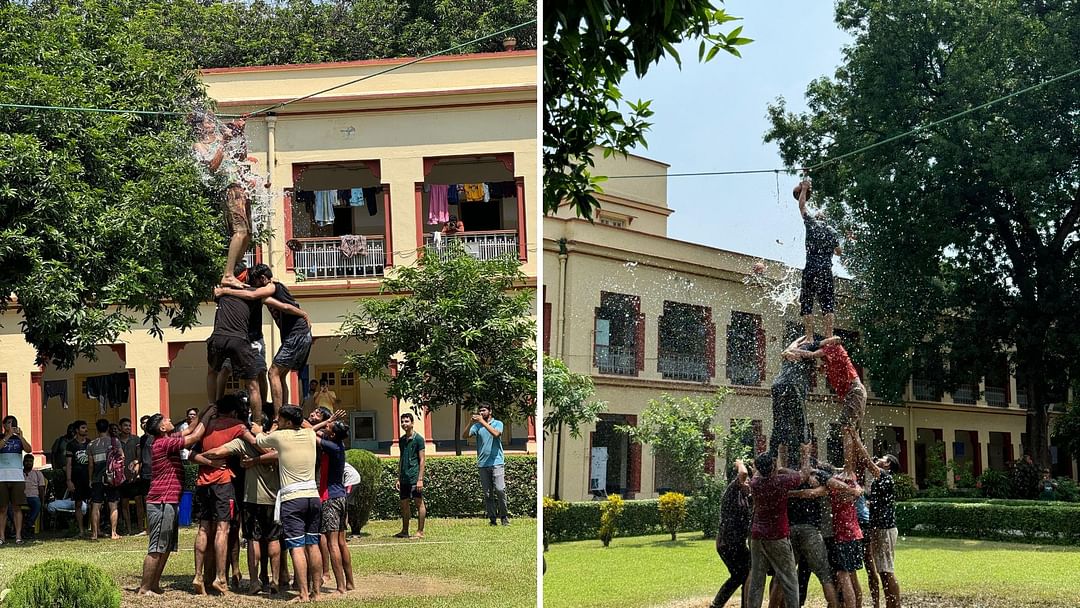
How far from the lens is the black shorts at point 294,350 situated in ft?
25.0

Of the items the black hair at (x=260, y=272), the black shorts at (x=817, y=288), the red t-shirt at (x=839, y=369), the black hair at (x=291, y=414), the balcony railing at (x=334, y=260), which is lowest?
the black hair at (x=291, y=414)

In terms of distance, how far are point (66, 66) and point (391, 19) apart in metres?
3.05

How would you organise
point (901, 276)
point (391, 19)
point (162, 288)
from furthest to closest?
point (391, 19)
point (162, 288)
point (901, 276)

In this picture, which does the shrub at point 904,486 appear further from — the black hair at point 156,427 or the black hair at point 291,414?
the black hair at point 156,427

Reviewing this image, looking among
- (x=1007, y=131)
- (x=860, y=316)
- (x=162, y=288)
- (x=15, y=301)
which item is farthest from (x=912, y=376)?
(x=15, y=301)

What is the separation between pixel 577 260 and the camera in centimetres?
726

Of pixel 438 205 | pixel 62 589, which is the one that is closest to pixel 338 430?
pixel 62 589

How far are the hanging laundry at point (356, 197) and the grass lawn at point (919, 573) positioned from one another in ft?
14.2

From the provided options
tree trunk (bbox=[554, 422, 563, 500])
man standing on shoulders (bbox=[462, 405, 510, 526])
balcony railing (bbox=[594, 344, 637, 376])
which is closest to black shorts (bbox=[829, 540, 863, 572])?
balcony railing (bbox=[594, 344, 637, 376])

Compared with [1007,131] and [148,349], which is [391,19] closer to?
[148,349]

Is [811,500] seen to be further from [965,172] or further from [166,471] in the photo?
[166,471]

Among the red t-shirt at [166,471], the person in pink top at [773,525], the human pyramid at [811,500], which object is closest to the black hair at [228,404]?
the red t-shirt at [166,471]

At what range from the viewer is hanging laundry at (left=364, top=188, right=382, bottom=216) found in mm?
10484

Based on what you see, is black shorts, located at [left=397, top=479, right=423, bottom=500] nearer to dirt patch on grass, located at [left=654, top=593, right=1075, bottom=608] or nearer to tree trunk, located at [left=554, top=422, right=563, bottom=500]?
tree trunk, located at [left=554, top=422, right=563, bottom=500]
